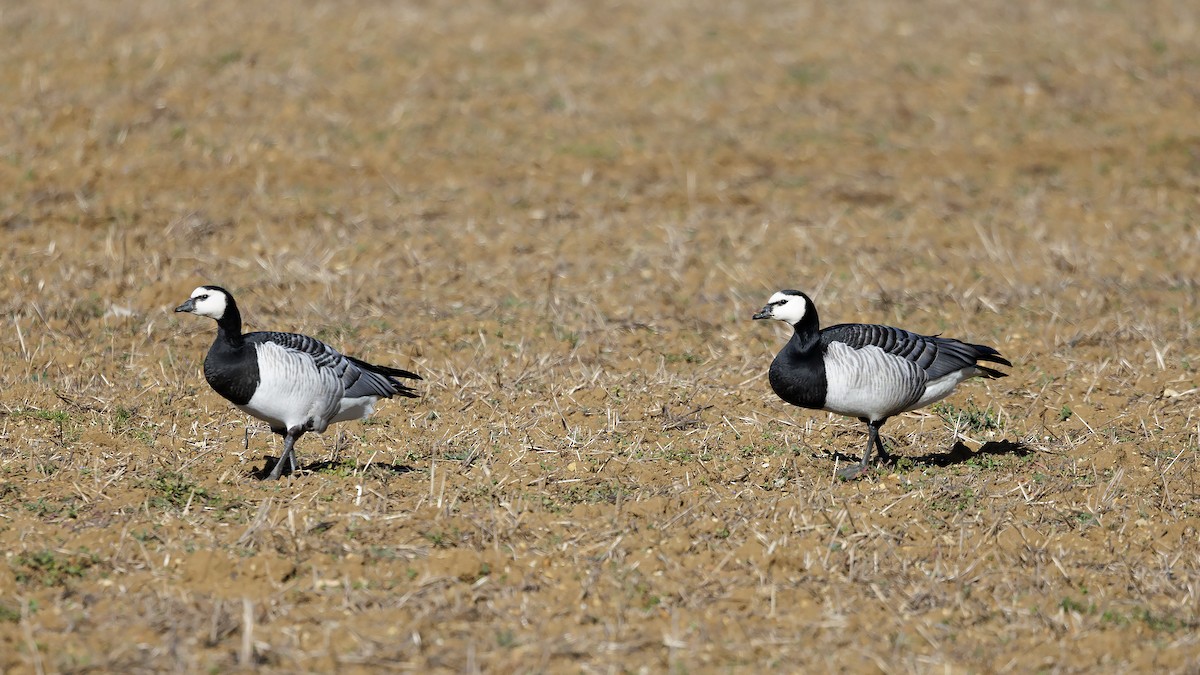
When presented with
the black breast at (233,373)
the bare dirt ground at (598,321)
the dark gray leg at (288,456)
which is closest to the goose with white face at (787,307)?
the bare dirt ground at (598,321)

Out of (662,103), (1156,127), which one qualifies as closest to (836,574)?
(662,103)

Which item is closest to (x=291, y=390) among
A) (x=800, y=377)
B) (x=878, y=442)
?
(x=800, y=377)

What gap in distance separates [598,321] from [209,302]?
4.76 metres

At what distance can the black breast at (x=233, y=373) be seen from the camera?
9.83 meters

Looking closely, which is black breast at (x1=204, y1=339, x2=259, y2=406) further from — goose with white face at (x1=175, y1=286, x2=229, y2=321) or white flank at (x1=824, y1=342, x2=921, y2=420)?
white flank at (x1=824, y1=342, x2=921, y2=420)

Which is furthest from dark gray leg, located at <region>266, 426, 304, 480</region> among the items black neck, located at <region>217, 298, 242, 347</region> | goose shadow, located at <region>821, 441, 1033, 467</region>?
goose shadow, located at <region>821, 441, 1033, 467</region>

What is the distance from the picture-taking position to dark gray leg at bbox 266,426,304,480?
9.86m

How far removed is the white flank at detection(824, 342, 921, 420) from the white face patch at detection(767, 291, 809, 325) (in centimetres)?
37

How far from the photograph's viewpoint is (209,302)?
33.5 feet

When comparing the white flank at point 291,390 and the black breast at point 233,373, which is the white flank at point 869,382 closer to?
the white flank at point 291,390

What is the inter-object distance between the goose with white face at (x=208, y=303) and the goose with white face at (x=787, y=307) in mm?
3973

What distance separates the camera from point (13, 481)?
9438 millimetres

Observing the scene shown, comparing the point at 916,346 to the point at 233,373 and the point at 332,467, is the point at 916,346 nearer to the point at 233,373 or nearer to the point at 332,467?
the point at 332,467

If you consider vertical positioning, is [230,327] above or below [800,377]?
above
